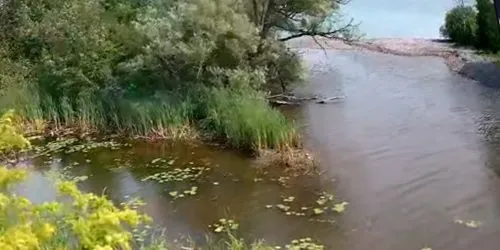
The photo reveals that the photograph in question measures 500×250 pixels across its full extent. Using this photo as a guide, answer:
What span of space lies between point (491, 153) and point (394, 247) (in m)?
4.11

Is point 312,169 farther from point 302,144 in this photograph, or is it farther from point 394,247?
point 394,247

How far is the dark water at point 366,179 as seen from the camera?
325 inches

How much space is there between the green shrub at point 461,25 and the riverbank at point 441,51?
0.35m

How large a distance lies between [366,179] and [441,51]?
39.6 ft

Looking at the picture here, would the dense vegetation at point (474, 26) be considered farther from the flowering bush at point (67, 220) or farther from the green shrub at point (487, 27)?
the flowering bush at point (67, 220)

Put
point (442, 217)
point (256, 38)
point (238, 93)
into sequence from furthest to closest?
point (256, 38), point (238, 93), point (442, 217)

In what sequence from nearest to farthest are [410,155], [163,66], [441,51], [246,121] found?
[410,155] < [246,121] < [163,66] < [441,51]

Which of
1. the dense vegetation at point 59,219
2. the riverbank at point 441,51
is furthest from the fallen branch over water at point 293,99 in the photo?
the dense vegetation at point 59,219

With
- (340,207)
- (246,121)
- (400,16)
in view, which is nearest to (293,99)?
(246,121)

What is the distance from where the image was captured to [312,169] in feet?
34.9

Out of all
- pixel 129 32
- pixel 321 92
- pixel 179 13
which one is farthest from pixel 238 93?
pixel 321 92

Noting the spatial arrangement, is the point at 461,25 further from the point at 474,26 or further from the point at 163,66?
the point at 163,66

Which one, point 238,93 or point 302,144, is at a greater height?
point 238,93

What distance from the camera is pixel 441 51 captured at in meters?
21.2
